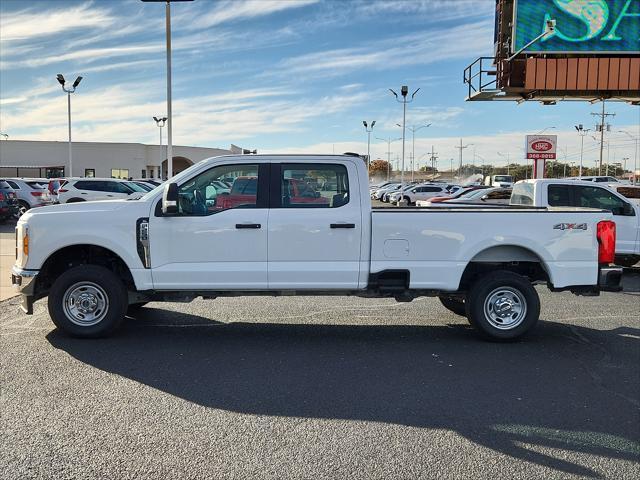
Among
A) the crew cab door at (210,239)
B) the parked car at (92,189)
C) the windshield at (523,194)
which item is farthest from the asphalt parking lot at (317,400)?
the parked car at (92,189)

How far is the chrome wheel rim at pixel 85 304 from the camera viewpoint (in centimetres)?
654

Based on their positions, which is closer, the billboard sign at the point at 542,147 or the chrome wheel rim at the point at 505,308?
the chrome wheel rim at the point at 505,308

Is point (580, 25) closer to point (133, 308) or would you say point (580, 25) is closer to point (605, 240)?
point (605, 240)

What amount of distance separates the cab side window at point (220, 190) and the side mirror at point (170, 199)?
16 centimetres

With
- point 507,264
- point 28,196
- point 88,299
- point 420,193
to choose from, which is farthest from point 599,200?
point 420,193

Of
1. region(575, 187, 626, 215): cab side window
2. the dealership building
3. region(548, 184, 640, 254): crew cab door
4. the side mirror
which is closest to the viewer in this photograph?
the side mirror

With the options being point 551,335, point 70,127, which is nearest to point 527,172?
point 70,127

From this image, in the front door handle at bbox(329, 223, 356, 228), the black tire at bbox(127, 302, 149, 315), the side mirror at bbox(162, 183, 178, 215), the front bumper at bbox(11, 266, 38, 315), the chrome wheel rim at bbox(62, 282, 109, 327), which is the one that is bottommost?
the black tire at bbox(127, 302, 149, 315)

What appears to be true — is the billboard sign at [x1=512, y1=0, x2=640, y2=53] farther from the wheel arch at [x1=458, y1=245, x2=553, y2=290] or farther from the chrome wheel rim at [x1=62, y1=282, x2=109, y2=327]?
the chrome wheel rim at [x1=62, y1=282, x2=109, y2=327]

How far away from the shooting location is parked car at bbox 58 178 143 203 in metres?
24.1

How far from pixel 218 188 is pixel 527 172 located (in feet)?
400

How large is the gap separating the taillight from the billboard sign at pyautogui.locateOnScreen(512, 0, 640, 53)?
693 inches

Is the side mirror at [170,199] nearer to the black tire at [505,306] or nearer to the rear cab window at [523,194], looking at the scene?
the black tire at [505,306]

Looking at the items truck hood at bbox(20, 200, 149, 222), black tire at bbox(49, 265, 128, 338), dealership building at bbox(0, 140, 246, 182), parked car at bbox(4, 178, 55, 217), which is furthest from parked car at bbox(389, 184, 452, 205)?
dealership building at bbox(0, 140, 246, 182)
